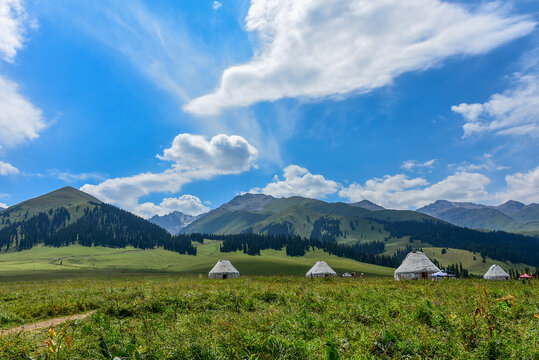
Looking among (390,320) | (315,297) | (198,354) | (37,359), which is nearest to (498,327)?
(390,320)

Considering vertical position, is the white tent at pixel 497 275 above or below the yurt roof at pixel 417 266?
below

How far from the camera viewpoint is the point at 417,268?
51281 millimetres

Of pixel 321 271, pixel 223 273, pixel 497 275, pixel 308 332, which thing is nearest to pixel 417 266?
pixel 321 271

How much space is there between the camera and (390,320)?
10828 millimetres

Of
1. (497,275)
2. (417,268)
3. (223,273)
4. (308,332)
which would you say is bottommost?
(497,275)

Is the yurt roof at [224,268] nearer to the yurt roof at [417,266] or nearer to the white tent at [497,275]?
the yurt roof at [417,266]

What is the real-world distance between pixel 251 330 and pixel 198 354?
2.04 meters

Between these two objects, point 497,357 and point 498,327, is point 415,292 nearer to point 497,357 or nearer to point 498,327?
point 498,327

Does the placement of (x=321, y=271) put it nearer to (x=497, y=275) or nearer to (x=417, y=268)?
(x=417, y=268)

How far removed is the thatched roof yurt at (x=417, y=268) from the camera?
50.8 m

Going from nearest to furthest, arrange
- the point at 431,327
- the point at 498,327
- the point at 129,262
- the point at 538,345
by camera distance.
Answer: the point at 538,345 < the point at 498,327 < the point at 431,327 < the point at 129,262

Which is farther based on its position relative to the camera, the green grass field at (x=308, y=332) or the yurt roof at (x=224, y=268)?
the yurt roof at (x=224, y=268)

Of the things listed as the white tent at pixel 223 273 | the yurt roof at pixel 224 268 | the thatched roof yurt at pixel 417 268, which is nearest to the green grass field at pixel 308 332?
the thatched roof yurt at pixel 417 268

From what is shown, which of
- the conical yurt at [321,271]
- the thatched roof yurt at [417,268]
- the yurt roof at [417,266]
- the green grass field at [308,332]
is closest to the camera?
the green grass field at [308,332]
